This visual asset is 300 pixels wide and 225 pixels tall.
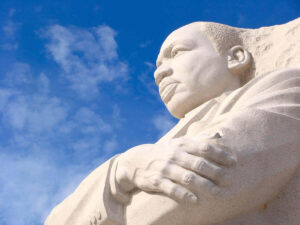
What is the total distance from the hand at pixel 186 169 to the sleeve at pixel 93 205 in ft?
1.08

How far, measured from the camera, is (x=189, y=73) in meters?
4.22

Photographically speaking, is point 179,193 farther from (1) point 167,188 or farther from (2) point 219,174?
(2) point 219,174

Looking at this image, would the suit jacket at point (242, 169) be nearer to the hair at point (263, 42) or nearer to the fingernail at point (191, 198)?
the fingernail at point (191, 198)

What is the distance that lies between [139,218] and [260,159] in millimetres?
862

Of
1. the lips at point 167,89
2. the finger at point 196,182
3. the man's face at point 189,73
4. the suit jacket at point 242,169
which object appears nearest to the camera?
the finger at point 196,182

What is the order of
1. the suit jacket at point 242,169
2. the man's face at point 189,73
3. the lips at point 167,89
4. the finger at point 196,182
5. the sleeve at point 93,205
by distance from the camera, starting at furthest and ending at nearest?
the lips at point 167,89, the man's face at point 189,73, the sleeve at point 93,205, the suit jacket at point 242,169, the finger at point 196,182

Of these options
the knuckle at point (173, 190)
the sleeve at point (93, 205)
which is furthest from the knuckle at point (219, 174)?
the sleeve at point (93, 205)

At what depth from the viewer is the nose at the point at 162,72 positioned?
14.4 ft

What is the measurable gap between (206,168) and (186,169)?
13 centimetres

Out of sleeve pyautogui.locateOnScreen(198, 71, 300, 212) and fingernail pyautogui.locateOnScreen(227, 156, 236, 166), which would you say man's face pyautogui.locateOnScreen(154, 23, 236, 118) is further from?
fingernail pyautogui.locateOnScreen(227, 156, 236, 166)

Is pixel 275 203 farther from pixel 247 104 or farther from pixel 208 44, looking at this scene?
pixel 208 44

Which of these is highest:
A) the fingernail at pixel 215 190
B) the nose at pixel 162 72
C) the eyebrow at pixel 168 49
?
the eyebrow at pixel 168 49

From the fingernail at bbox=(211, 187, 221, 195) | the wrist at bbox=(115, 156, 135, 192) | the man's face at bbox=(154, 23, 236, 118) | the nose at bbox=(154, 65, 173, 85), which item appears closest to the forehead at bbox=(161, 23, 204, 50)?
the man's face at bbox=(154, 23, 236, 118)

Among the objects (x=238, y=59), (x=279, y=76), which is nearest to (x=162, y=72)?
(x=238, y=59)
